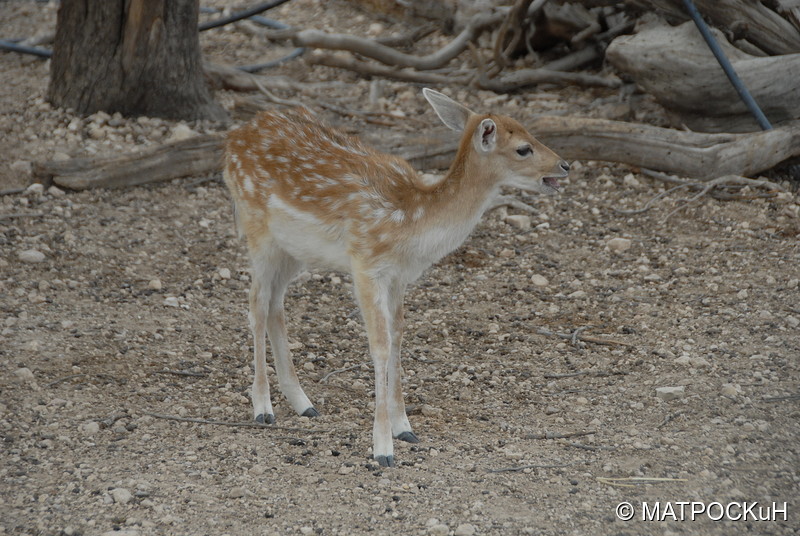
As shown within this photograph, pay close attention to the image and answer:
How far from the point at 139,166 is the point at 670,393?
4540 millimetres

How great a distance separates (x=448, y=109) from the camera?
16.8 ft

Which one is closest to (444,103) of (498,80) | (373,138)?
(373,138)

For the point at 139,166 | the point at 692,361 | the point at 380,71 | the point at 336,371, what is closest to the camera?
the point at 692,361

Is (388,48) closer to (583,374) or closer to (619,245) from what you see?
(619,245)

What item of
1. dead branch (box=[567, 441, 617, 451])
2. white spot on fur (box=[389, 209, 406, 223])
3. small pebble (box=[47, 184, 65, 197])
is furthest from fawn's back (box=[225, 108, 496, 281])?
small pebble (box=[47, 184, 65, 197])

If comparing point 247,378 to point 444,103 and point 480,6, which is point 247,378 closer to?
point 444,103

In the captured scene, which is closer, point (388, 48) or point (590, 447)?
point (590, 447)

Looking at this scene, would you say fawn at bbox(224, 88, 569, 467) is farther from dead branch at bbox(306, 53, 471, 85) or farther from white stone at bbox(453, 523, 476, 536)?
dead branch at bbox(306, 53, 471, 85)

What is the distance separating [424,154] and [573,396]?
127 inches

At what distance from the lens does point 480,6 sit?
11.0 metres

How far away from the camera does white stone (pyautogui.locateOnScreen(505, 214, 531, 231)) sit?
759 centimetres

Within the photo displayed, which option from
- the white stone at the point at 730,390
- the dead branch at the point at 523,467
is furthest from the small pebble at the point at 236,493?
the white stone at the point at 730,390

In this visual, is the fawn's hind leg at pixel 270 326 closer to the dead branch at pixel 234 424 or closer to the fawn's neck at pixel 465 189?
the dead branch at pixel 234 424

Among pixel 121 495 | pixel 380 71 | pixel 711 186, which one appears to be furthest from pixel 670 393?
pixel 380 71
